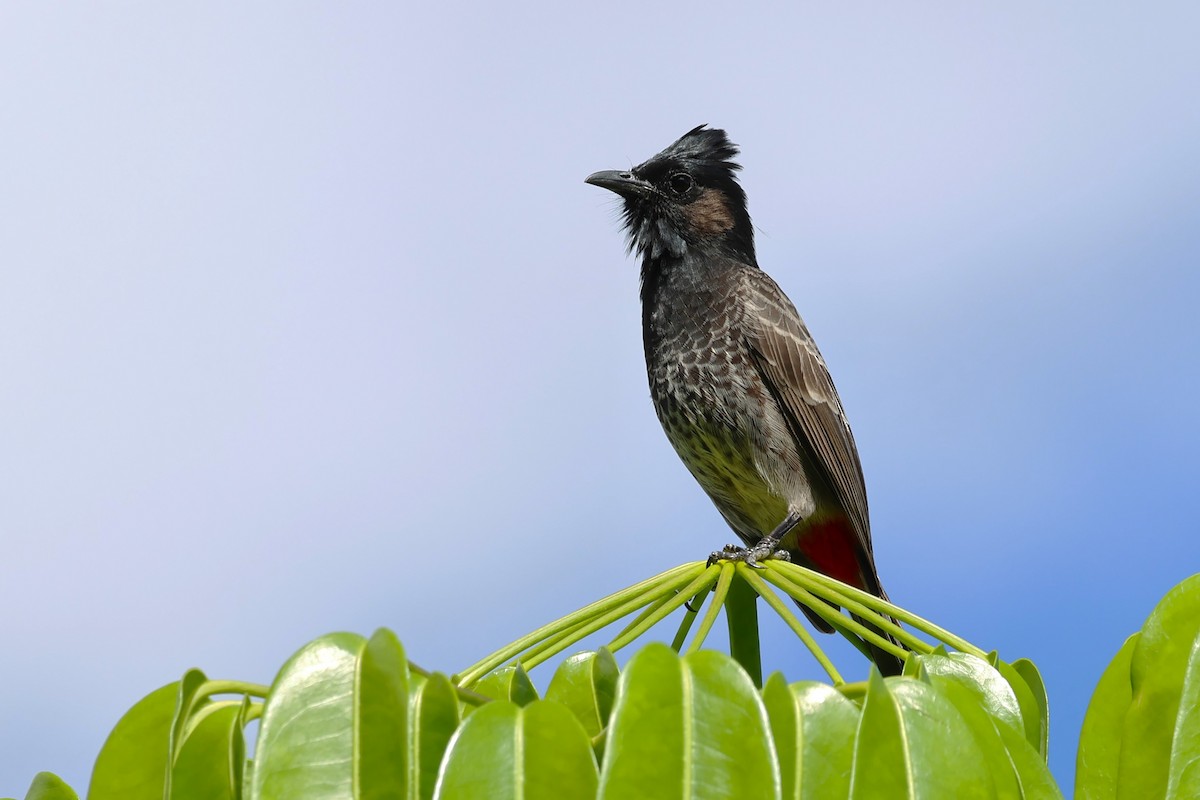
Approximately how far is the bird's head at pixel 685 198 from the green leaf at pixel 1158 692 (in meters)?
3.72

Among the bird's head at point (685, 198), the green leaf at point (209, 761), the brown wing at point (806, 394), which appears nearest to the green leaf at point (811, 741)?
the green leaf at point (209, 761)

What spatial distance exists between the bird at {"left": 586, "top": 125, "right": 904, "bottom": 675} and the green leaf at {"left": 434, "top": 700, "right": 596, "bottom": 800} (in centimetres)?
308

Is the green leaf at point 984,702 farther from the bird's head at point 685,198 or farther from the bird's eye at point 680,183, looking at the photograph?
the bird's eye at point 680,183

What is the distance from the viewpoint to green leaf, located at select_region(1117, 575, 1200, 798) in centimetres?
164

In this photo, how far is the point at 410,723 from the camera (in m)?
1.37

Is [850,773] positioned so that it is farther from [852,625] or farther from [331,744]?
[331,744]

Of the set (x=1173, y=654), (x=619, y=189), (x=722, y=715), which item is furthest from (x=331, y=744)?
(x=619, y=189)

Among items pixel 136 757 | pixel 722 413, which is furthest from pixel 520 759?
pixel 722 413

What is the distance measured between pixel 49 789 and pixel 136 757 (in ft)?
0.58

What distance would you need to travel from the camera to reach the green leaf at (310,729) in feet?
4.23

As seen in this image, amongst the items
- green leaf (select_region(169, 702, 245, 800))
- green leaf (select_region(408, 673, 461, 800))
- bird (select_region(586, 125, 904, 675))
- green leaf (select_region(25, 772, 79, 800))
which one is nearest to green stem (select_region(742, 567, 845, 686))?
green leaf (select_region(408, 673, 461, 800))

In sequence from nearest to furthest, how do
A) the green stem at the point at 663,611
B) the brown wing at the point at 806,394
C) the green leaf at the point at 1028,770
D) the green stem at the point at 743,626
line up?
the green leaf at the point at 1028,770, the green stem at the point at 663,611, the green stem at the point at 743,626, the brown wing at the point at 806,394

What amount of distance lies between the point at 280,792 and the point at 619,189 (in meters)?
→ 4.30

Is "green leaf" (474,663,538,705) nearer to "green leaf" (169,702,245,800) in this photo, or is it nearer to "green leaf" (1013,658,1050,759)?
"green leaf" (169,702,245,800)
